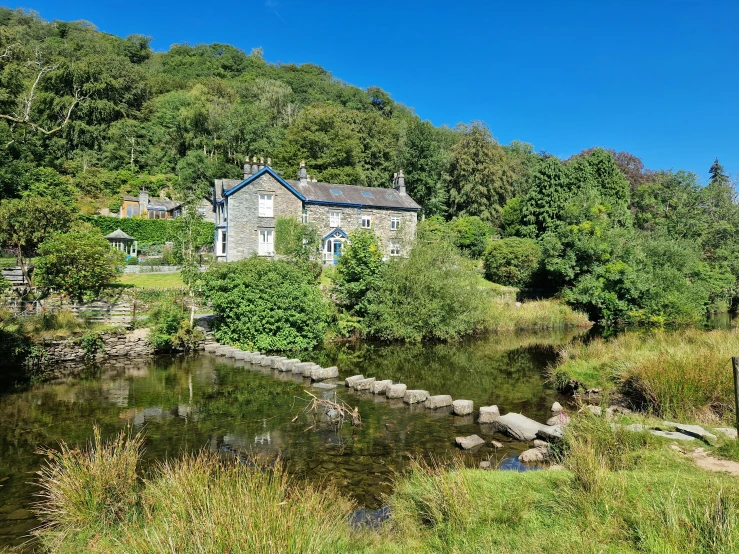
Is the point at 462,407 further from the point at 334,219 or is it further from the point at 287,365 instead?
Answer: the point at 334,219

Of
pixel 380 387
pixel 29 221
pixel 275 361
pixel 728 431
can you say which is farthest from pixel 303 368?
pixel 29 221

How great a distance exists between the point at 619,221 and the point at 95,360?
1508 inches

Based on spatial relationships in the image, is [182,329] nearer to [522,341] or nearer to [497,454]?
[497,454]

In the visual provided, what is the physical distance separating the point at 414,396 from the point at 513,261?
88.2 ft

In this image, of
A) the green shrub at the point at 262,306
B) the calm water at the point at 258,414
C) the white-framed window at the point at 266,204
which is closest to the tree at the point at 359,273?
the green shrub at the point at 262,306

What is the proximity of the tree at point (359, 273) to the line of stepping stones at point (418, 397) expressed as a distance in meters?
7.16

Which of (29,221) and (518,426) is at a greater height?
(29,221)

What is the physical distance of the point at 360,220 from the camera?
4159 cm

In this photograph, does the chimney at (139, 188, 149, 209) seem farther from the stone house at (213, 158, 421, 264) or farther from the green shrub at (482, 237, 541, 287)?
the green shrub at (482, 237, 541, 287)

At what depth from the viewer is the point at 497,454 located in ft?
31.1

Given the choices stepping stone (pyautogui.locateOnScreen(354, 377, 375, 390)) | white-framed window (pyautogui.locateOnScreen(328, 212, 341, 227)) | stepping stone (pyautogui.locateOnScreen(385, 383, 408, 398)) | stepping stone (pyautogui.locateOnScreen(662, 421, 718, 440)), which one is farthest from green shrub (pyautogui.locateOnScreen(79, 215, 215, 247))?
stepping stone (pyautogui.locateOnScreen(662, 421, 718, 440))

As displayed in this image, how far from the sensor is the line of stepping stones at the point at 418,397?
10189 mm

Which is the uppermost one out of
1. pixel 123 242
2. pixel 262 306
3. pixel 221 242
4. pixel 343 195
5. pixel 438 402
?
pixel 343 195

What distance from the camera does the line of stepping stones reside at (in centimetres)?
1019
